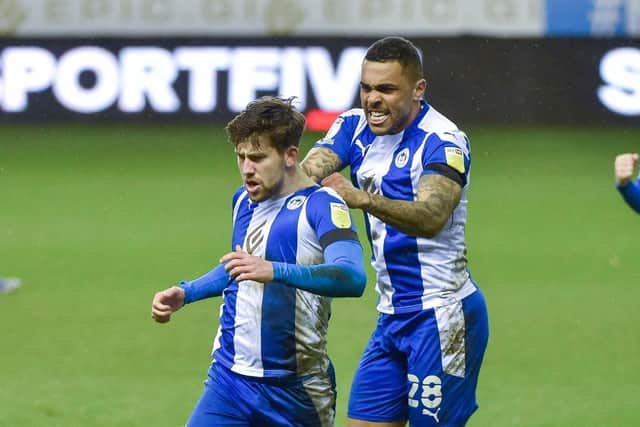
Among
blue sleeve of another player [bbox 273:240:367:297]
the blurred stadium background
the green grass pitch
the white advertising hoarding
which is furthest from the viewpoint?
the white advertising hoarding

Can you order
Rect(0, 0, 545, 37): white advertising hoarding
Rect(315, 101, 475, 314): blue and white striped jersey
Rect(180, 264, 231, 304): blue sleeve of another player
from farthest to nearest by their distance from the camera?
1. Rect(0, 0, 545, 37): white advertising hoarding
2. Rect(315, 101, 475, 314): blue and white striped jersey
3. Rect(180, 264, 231, 304): blue sleeve of another player

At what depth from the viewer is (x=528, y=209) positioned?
15922 millimetres

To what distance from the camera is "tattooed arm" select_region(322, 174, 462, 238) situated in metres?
5.62

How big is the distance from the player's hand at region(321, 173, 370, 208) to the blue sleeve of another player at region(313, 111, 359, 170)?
77 cm

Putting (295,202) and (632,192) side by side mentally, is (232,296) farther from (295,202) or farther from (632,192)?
(632,192)

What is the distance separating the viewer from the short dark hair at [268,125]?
5.47 metres

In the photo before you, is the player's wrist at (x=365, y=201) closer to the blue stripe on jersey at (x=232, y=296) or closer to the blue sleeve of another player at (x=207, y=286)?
the blue stripe on jersey at (x=232, y=296)

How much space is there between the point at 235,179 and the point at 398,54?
11.4 m

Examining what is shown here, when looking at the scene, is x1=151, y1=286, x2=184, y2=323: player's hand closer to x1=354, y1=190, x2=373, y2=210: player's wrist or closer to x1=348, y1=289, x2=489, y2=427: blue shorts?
x1=354, y1=190, x2=373, y2=210: player's wrist

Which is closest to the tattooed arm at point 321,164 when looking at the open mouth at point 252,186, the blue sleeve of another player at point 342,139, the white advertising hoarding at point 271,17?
the blue sleeve of another player at point 342,139

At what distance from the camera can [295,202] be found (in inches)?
220

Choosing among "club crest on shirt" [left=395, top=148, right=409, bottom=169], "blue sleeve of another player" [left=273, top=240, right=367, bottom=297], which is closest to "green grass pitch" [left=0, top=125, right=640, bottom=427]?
"club crest on shirt" [left=395, top=148, right=409, bottom=169]

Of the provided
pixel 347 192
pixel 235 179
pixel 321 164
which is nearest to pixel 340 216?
pixel 347 192

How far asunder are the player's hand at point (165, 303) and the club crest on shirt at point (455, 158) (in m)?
1.37
